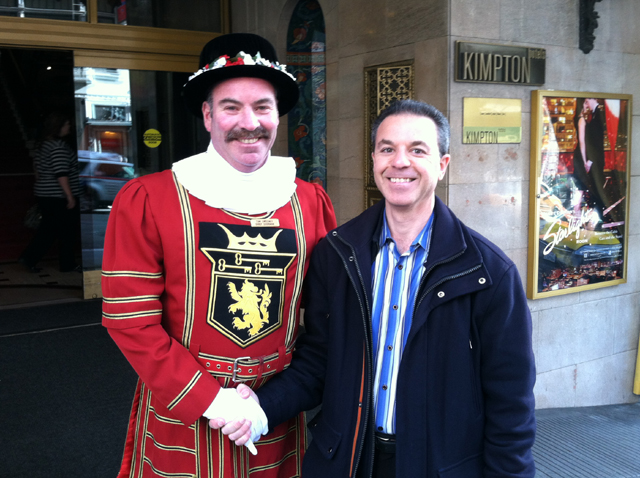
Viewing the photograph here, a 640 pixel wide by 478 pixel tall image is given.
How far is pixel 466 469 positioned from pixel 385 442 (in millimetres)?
222

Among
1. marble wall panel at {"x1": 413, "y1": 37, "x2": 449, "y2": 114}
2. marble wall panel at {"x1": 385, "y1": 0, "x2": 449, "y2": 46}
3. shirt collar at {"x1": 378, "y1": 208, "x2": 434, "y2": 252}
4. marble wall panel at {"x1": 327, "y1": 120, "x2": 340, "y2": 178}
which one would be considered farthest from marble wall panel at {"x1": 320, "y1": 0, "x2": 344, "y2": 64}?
shirt collar at {"x1": 378, "y1": 208, "x2": 434, "y2": 252}

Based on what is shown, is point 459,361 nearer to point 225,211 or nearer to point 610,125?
point 225,211

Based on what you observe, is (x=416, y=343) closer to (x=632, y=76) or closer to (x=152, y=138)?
(x=632, y=76)

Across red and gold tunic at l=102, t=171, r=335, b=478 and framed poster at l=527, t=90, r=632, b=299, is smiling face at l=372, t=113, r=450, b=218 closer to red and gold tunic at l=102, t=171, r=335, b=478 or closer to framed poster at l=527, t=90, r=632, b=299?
red and gold tunic at l=102, t=171, r=335, b=478

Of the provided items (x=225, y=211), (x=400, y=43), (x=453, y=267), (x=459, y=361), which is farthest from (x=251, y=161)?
(x=400, y=43)

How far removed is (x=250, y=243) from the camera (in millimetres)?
1900

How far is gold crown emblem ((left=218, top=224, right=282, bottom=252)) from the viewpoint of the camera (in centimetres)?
188

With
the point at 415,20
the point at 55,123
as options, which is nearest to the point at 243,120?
the point at 415,20

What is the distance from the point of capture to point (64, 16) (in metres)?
5.77

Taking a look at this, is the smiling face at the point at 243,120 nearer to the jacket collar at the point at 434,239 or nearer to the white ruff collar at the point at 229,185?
the white ruff collar at the point at 229,185

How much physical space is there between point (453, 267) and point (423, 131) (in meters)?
0.39

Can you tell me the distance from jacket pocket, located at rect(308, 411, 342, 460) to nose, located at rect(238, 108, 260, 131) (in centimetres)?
90

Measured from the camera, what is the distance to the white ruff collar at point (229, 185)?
6.27 ft

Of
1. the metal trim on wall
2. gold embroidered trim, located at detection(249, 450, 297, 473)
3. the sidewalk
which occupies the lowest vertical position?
the sidewalk
